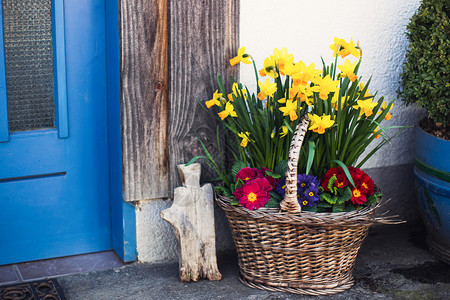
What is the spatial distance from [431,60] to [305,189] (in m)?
0.86

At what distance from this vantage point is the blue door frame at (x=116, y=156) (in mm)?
2395

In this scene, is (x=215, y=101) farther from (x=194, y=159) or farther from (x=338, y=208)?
(x=338, y=208)

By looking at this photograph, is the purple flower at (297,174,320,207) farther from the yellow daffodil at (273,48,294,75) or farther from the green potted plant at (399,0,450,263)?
the green potted plant at (399,0,450,263)

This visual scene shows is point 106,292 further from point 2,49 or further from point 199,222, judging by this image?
point 2,49

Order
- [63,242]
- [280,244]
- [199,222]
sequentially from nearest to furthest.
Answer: [280,244], [199,222], [63,242]

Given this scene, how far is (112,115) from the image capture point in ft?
8.25

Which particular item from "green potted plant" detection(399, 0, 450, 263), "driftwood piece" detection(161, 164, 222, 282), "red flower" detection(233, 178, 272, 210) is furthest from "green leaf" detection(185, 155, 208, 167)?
"green potted plant" detection(399, 0, 450, 263)

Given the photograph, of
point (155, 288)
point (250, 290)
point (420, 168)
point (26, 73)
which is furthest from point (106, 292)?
point (420, 168)

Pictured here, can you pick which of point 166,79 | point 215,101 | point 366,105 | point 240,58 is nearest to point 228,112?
point 215,101

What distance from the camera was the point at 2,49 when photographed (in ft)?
7.69

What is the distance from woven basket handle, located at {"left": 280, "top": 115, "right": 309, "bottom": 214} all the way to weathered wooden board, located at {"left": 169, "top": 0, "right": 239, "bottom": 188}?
52 centimetres

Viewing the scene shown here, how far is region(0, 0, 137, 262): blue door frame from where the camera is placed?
2.38 m

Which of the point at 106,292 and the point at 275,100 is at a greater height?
the point at 275,100

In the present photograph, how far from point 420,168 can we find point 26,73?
1.85 meters
